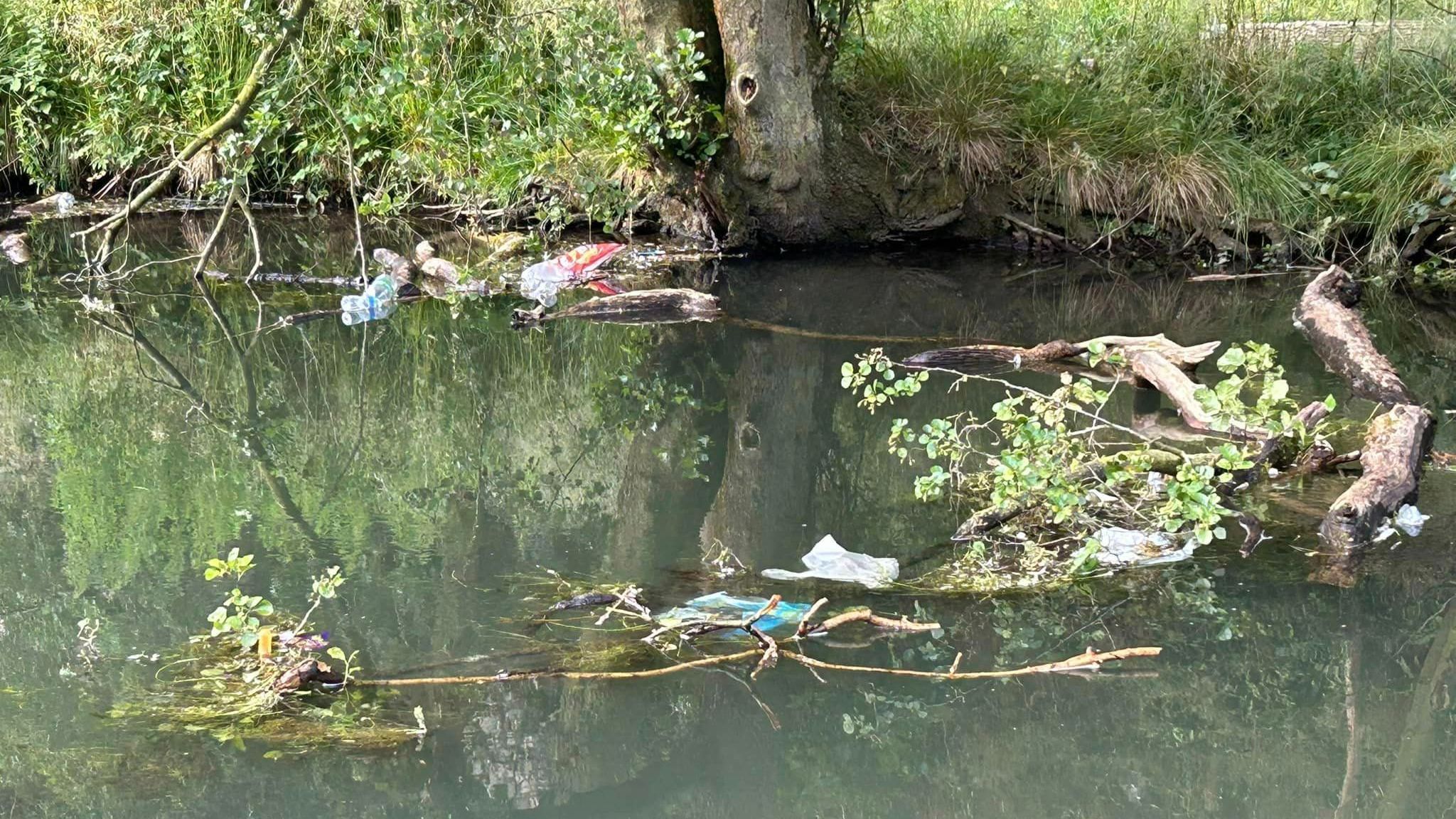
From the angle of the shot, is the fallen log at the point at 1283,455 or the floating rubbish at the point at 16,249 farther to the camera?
the floating rubbish at the point at 16,249

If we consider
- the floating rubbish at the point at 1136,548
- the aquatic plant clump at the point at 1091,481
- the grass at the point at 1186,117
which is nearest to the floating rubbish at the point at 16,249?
the grass at the point at 1186,117

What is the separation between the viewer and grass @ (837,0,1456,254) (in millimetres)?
6656

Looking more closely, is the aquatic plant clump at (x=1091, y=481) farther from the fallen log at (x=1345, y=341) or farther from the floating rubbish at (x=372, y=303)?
the floating rubbish at (x=372, y=303)

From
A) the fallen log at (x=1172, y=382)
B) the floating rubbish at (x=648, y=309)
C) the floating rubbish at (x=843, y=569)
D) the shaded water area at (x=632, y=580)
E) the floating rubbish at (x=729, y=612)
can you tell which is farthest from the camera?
the floating rubbish at (x=648, y=309)

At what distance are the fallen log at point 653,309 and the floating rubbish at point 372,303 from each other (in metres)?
0.69

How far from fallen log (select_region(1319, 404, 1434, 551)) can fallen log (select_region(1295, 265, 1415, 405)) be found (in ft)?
1.59

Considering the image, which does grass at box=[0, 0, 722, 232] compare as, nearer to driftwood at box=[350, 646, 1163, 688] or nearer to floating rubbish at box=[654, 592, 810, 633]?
floating rubbish at box=[654, 592, 810, 633]

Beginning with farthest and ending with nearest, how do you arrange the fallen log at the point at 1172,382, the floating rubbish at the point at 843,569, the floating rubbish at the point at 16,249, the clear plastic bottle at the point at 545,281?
the floating rubbish at the point at 16,249 → the clear plastic bottle at the point at 545,281 → the fallen log at the point at 1172,382 → the floating rubbish at the point at 843,569

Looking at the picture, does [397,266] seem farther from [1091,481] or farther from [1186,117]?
[1186,117]

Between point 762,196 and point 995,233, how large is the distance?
1.45m

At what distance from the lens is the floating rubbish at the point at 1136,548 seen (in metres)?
3.12

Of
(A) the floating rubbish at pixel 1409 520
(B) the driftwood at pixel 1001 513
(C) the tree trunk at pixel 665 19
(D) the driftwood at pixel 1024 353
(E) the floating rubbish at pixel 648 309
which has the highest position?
(C) the tree trunk at pixel 665 19

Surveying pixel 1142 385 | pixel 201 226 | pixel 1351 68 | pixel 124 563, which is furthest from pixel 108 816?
pixel 1351 68

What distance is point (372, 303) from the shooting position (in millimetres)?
6016
